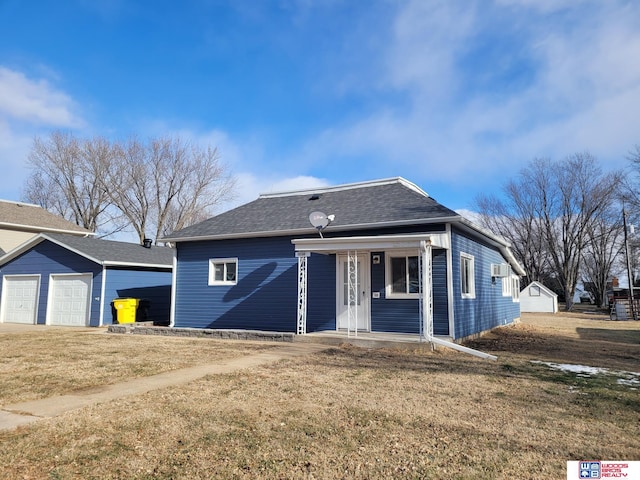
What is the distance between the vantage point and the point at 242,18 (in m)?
11.0

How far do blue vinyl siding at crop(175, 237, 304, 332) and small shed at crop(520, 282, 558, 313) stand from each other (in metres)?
26.3

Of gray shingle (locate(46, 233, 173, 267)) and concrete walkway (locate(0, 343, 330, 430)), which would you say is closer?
concrete walkway (locate(0, 343, 330, 430))

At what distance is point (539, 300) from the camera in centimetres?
3238

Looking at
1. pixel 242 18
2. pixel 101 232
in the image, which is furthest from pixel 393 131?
pixel 101 232

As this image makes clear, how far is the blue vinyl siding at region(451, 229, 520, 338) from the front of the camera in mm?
11102

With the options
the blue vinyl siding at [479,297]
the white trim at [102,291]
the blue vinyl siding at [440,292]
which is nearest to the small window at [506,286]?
the blue vinyl siding at [479,297]

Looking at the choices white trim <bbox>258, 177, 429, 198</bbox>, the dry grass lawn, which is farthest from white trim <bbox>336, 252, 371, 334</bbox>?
the dry grass lawn

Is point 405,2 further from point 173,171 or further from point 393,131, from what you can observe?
point 173,171

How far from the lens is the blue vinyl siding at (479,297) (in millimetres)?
11102

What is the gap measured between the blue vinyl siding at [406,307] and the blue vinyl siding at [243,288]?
244 cm

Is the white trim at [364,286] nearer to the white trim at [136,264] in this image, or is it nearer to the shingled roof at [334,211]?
the shingled roof at [334,211]

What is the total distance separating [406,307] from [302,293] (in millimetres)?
2894

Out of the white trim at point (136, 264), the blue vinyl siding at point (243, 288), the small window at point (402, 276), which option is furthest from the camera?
the white trim at point (136, 264)

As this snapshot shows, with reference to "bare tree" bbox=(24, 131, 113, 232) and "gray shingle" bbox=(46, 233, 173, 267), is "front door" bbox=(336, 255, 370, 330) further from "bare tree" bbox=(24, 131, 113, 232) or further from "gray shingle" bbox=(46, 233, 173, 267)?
"bare tree" bbox=(24, 131, 113, 232)
